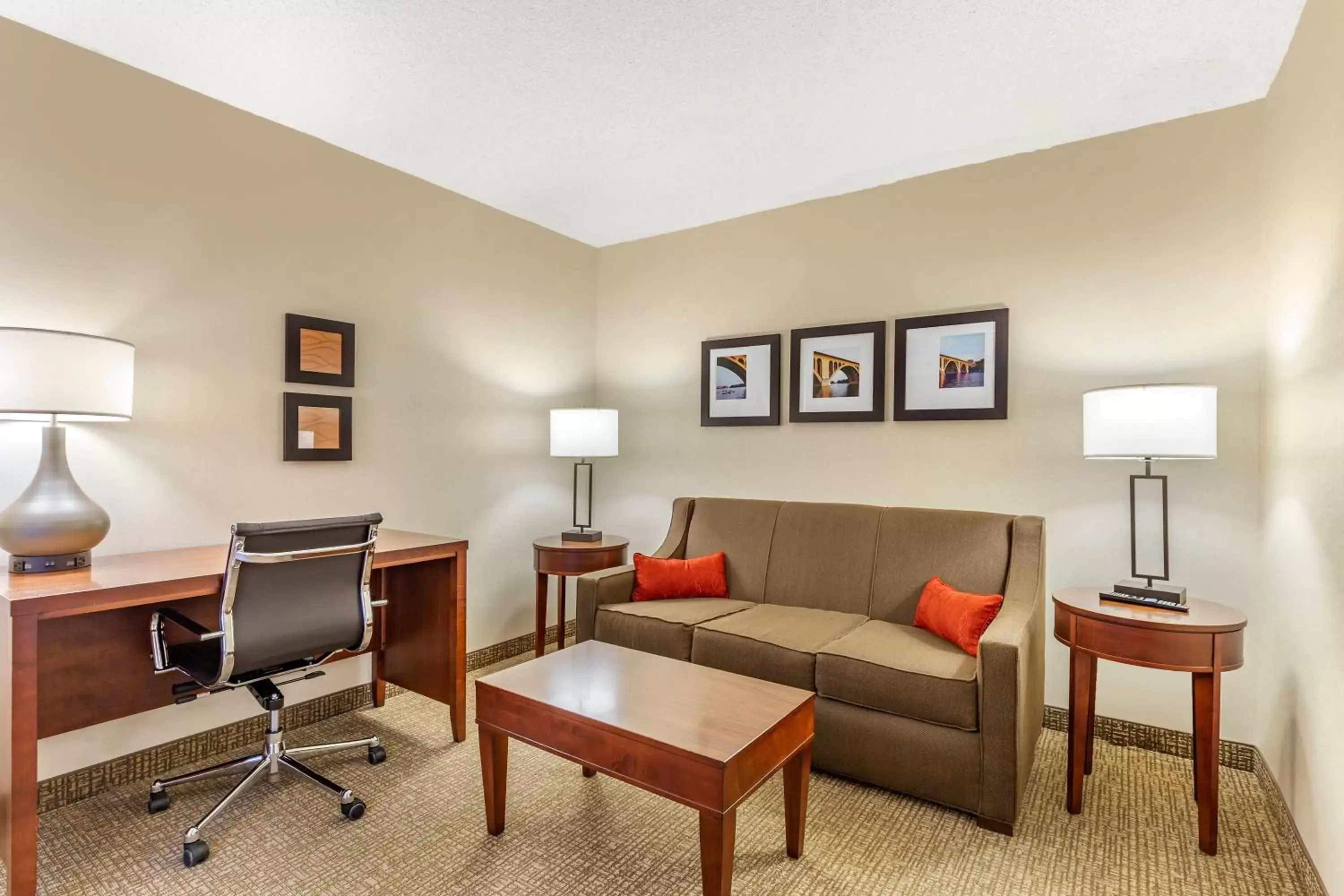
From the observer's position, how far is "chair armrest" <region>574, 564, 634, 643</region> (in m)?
3.15

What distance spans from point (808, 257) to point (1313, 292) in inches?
82.8

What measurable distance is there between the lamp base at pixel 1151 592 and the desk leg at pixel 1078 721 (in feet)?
0.87

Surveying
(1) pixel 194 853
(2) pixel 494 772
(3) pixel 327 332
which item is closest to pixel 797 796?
(2) pixel 494 772

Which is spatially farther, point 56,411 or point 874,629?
point 874,629

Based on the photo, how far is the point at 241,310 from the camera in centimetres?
272

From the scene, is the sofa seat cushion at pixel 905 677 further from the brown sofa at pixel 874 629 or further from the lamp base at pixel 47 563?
the lamp base at pixel 47 563

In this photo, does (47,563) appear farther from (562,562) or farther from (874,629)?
(874,629)

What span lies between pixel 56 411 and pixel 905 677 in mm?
2684

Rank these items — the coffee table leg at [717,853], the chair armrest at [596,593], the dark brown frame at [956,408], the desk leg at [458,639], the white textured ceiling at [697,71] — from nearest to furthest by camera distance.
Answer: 1. the coffee table leg at [717,853]
2. the white textured ceiling at [697,71]
3. the desk leg at [458,639]
4. the dark brown frame at [956,408]
5. the chair armrest at [596,593]

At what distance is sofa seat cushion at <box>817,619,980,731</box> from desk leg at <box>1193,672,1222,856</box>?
628 millimetres

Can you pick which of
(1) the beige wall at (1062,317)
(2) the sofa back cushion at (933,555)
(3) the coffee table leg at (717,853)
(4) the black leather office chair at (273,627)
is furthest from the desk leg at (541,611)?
(3) the coffee table leg at (717,853)

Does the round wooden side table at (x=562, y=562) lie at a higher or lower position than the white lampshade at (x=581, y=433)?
lower

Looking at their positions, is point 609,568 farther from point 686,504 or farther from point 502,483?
point 502,483

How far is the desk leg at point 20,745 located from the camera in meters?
1.73
